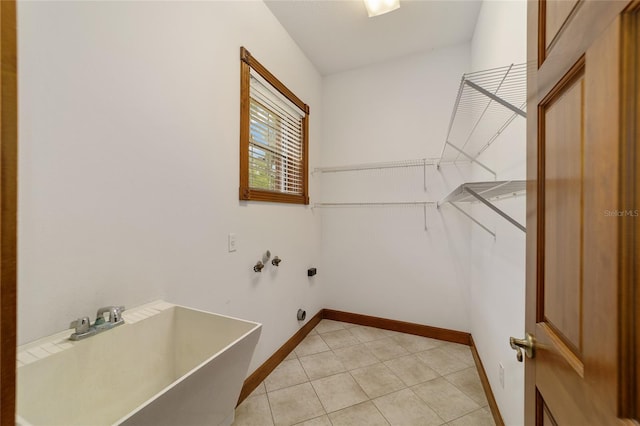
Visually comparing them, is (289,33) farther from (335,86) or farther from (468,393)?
(468,393)

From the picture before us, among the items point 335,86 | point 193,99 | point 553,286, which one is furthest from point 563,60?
point 335,86

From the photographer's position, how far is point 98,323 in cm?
86

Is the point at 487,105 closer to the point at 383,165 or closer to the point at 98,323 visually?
the point at 383,165

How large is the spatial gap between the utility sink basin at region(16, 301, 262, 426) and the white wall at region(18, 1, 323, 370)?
4.8 inches

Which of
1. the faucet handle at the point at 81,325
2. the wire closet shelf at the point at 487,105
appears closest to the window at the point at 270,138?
the faucet handle at the point at 81,325

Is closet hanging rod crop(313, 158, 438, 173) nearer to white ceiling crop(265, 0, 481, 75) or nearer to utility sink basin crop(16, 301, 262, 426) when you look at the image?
white ceiling crop(265, 0, 481, 75)

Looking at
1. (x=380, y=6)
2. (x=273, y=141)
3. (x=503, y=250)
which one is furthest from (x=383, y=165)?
(x=503, y=250)

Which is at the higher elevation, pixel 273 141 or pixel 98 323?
pixel 273 141

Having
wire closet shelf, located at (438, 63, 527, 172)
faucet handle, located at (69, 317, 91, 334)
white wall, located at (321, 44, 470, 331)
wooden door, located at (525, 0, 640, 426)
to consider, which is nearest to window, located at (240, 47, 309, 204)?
white wall, located at (321, 44, 470, 331)

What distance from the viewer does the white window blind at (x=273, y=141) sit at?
1807 millimetres

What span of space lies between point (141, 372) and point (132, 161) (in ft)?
2.75

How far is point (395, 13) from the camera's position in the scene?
6.48 feet

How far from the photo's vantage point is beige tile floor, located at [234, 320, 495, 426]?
4.85ft

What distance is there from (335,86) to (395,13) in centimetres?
97
